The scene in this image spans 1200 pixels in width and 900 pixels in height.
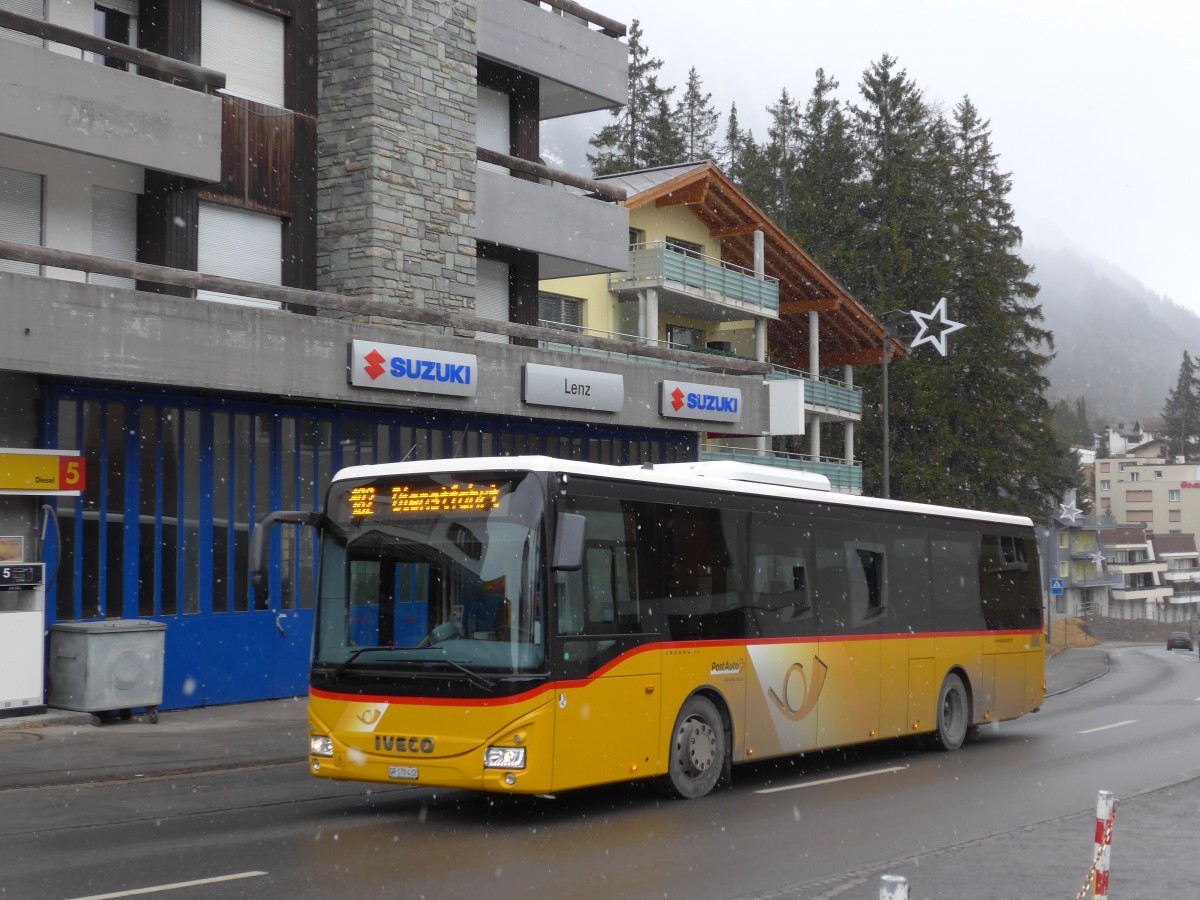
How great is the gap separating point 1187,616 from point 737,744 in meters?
146

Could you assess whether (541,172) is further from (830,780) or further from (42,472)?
(830,780)

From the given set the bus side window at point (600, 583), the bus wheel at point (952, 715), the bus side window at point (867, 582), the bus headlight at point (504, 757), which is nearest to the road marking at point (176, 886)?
the bus headlight at point (504, 757)

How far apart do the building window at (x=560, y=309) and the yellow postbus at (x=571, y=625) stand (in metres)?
24.7

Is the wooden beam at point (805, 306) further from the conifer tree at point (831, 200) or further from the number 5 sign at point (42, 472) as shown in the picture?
the number 5 sign at point (42, 472)

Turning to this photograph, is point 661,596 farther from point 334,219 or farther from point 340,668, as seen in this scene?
point 334,219

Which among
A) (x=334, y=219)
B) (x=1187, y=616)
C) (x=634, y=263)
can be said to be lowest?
(x=1187, y=616)

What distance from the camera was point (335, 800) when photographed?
12711 mm

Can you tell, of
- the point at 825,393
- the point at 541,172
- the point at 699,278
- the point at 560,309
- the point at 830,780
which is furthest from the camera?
the point at 825,393

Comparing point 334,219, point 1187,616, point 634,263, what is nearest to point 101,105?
point 334,219

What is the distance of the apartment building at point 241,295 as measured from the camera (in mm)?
17812

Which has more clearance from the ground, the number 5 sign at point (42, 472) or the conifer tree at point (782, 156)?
the conifer tree at point (782, 156)

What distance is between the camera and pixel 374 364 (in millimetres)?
20484

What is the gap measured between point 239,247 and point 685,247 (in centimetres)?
2475

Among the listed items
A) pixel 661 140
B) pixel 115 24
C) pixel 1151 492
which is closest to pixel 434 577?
pixel 115 24
